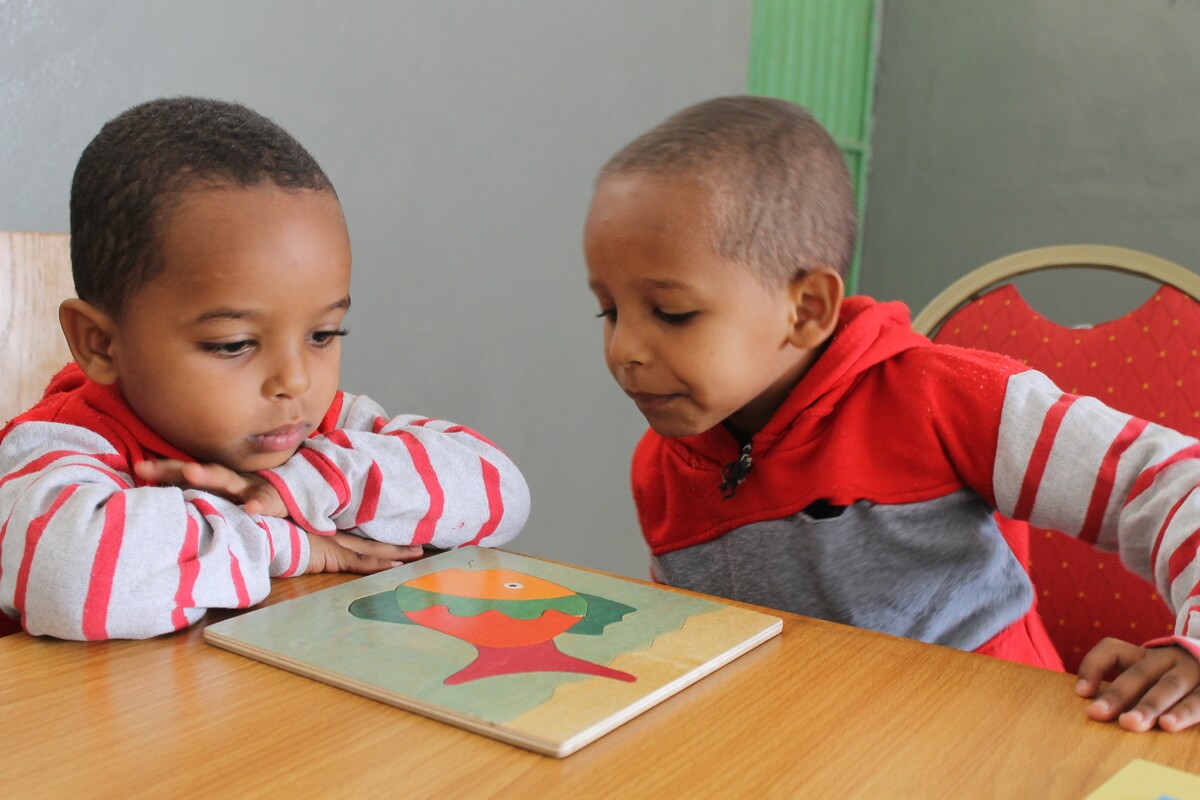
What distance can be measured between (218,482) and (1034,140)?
2.66m

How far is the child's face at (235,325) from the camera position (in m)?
0.71

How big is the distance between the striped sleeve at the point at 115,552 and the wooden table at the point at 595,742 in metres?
0.02

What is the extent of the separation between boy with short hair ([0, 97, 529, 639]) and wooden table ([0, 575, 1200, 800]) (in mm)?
125

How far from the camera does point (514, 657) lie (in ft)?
1.78

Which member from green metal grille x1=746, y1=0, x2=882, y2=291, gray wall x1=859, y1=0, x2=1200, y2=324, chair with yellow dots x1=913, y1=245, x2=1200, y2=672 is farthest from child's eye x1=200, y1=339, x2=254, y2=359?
gray wall x1=859, y1=0, x2=1200, y2=324

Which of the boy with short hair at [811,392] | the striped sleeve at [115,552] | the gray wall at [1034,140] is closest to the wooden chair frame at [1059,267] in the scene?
the boy with short hair at [811,392]

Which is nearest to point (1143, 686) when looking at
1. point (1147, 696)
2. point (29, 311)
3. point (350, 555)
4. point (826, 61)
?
point (1147, 696)

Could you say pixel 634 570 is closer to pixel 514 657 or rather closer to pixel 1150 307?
pixel 1150 307

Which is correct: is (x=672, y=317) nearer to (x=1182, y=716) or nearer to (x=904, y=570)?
(x=904, y=570)

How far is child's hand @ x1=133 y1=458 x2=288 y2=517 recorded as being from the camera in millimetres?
715

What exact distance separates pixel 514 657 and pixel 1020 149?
273 centimetres

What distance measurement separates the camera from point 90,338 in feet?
2.52

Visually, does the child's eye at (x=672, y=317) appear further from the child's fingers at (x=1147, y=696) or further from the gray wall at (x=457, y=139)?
the gray wall at (x=457, y=139)

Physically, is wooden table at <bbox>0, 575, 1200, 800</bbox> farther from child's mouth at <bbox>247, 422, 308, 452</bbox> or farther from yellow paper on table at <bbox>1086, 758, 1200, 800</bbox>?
child's mouth at <bbox>247, 422, 308, 452</bbox>
